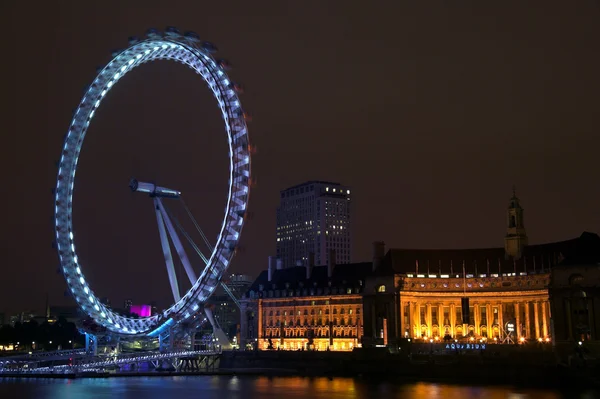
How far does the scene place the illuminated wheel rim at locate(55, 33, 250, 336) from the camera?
9656cm

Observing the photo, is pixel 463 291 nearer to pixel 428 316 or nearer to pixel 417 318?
pixel 428 316

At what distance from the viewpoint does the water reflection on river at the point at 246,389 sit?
264 feet

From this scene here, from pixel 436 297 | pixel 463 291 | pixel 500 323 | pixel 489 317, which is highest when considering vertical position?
pixel 463 291

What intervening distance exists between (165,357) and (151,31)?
137 feet

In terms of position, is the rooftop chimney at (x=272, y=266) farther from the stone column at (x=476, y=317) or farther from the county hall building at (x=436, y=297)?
the stone column at (x=476, y=317)

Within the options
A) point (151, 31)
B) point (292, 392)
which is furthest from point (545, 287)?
point (151, 31)

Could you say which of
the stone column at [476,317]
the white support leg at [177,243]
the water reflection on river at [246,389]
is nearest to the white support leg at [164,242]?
the white support leg at [177,243]

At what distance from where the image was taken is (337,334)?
5645 inches

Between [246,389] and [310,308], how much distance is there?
5723 centimetres

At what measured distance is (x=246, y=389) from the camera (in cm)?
9088

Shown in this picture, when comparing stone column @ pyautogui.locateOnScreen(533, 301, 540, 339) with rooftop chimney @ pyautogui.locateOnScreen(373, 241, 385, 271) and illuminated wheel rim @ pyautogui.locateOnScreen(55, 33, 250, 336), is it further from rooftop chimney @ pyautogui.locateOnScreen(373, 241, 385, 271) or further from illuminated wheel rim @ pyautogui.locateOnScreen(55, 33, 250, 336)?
illuminated wheel rim @ pyautogui.locateOnScreen(55, 33, 250, 336)

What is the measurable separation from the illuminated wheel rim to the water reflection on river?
9568 millimetres

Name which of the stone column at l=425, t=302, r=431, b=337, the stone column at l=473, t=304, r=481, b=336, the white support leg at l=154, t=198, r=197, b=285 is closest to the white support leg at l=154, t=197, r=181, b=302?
the white support leg at l=154, t=198, r=197, b=285

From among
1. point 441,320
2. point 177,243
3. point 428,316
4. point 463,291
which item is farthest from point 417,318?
point 177,243
